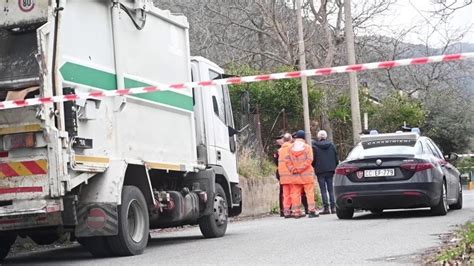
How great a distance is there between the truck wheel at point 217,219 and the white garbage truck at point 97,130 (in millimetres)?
77

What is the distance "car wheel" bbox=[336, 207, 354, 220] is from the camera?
13109mm

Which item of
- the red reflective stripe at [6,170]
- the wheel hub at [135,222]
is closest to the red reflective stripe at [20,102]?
the red reflective stripe at [6,170]

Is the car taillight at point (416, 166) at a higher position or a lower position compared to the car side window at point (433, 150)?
lower

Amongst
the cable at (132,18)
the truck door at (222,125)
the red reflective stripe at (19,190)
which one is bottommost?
the red reflective stripe at (19,190)

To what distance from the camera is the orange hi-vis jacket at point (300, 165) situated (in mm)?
14203

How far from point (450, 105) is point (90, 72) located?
122ft

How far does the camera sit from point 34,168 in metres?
7.57

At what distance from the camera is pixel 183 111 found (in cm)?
1059

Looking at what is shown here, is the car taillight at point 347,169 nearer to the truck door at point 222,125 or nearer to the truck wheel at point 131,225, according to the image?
the truck door at point 222,125

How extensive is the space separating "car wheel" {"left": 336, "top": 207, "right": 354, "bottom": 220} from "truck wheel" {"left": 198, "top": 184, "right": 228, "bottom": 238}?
246 cm

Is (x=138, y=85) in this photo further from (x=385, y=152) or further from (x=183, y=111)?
(x=385, y=152)

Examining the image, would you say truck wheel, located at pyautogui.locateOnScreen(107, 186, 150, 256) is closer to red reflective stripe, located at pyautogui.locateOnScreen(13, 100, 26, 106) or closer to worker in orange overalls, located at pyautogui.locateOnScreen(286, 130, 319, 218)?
red reflective stripe, located at pyautogui.locateOnScreen(13, 100, 26, 106)

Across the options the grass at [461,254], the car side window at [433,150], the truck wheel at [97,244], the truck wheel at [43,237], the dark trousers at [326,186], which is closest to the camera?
the grass at [461,254]

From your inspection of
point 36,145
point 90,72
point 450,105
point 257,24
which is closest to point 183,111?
point 90,72
